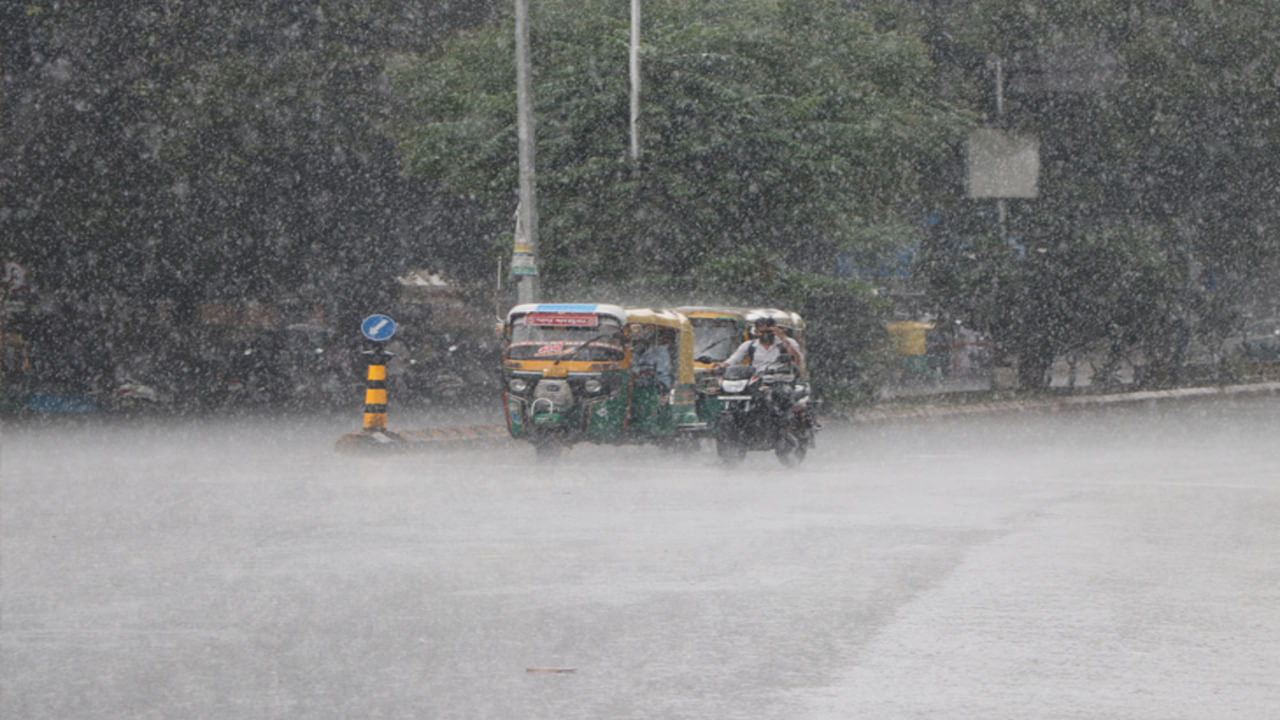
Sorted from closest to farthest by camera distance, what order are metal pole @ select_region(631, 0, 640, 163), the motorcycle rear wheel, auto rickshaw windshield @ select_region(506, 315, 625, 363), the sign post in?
the motorcycle rear wheel, auto rickshaw windshield @ select_region(506, 315, 625, 363), the sign post, metal pole @ select_region(631, 0, 640, 163)

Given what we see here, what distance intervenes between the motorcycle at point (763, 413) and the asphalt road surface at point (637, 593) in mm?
739

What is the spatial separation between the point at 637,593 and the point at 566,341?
986cm

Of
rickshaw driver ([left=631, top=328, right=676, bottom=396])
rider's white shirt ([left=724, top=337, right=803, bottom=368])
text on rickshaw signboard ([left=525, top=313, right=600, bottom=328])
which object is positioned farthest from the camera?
rickshaw driver ([left=631, top=328, right=676, bottom=396])

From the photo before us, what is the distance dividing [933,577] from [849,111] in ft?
63.4

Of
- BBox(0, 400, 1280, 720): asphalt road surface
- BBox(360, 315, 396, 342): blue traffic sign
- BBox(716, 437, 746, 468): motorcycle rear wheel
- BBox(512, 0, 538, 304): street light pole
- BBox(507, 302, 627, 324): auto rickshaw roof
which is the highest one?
BBox(512, 0, 538, 304): street light pole

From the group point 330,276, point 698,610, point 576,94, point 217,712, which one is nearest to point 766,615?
point 698,610

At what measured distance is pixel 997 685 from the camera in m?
6.64

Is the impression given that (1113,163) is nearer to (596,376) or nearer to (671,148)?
(671,148)

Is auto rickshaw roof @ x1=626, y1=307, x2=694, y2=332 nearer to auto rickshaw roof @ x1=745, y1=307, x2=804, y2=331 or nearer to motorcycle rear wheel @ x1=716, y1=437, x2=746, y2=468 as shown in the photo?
auto rickshaw roof @ x1=745, y1=307, x2=804, y2=331

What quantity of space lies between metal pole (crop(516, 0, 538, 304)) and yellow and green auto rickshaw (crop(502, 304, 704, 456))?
11.6ft

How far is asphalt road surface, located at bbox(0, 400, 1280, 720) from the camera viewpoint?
651cm

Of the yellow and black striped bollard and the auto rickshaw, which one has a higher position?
the auto rickshaw

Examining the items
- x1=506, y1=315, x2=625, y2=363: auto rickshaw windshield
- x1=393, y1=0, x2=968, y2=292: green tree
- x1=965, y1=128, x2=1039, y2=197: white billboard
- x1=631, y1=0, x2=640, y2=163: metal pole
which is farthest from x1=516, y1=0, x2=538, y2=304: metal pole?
x1=965, y1=128, x2=1039, y2=197: white billboard

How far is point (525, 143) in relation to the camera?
2277 centimetres
